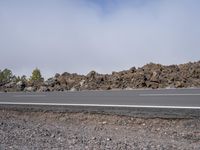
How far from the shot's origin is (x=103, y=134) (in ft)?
30.1

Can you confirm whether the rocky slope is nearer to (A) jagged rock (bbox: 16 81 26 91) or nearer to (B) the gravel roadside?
(A) jagged rock (bbox: 16 81 26 91)

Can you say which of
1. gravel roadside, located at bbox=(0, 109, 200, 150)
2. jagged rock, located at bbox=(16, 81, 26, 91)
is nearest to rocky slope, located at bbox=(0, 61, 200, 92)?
jagged rock, located at bbox=(16, 81, 26, 91)

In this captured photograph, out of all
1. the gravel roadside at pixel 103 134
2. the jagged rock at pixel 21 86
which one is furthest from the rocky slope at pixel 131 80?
the gravel roadside at pixel 103 134

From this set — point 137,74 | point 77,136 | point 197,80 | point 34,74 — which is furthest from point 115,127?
point 34,74

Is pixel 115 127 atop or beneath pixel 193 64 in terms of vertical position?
beneath

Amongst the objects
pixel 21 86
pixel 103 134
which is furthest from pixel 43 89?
pixel 103 134

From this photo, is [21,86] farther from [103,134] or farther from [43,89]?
[103,134]

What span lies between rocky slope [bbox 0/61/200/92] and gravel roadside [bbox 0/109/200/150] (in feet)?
35.7

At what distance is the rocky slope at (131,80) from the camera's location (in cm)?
2248

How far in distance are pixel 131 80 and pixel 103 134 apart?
1494 cm

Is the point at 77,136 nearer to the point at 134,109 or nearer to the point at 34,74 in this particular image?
the point at 134,109

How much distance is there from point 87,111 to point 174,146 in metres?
4.87

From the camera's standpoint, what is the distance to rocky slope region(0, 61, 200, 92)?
22481 mm

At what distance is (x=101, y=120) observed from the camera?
36.2 feet
